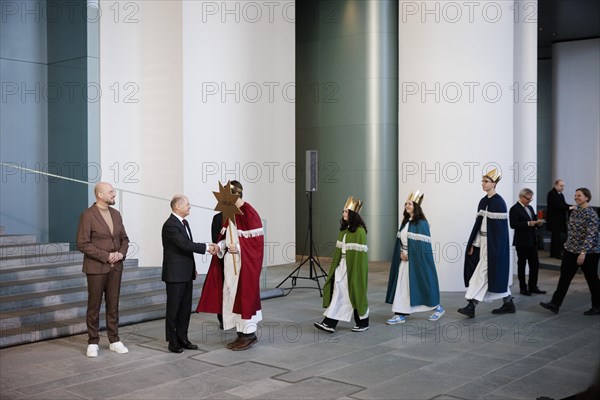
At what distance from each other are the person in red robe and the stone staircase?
1.93 m

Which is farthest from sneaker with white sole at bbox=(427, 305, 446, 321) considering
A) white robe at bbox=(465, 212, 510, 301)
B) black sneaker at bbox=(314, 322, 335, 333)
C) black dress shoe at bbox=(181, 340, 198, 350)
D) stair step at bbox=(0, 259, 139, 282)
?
stair step at bbox=(0, 259, 139, 282)

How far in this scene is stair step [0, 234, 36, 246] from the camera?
10.6m

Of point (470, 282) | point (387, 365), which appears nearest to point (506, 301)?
point (470, 282)

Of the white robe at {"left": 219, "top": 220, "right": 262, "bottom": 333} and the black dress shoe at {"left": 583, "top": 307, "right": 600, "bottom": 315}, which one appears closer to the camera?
Result: the white robe at {"left": 219, "top": 220, "right": 262, "bottom": 333}

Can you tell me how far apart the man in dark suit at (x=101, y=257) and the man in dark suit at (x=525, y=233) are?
21.0 ft

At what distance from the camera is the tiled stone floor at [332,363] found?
5777 millimetres

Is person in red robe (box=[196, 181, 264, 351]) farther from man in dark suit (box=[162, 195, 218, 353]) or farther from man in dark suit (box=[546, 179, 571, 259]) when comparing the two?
man in dark suit (box=[546, 179, 571, 259])

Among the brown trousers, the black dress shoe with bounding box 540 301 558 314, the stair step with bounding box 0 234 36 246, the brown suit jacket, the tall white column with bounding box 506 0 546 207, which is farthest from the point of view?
the tall white column with bounding box 506 0 546 207

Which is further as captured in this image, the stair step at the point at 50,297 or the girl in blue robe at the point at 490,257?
the girl in blue robe at the point at 490,257

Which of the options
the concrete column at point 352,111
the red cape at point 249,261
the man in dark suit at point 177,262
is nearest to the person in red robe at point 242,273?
the red cape at point 249,261

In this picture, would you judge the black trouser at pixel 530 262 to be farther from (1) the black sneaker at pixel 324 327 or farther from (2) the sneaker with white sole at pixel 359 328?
(1) the black sneaker at pixel 324 327

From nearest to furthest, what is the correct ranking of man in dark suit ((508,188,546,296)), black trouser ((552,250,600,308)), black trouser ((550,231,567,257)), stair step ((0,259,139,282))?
black trouser ((552,250,600,308)) < stair step ((0,259,139,282)) < man in dark suit ((508,188,546,296)) < black trouser ((550,231,567,257))

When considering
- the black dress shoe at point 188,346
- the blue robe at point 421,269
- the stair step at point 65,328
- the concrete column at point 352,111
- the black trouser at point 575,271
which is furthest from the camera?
the concrete column at point 352,111

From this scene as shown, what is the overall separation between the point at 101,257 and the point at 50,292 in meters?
2.51
